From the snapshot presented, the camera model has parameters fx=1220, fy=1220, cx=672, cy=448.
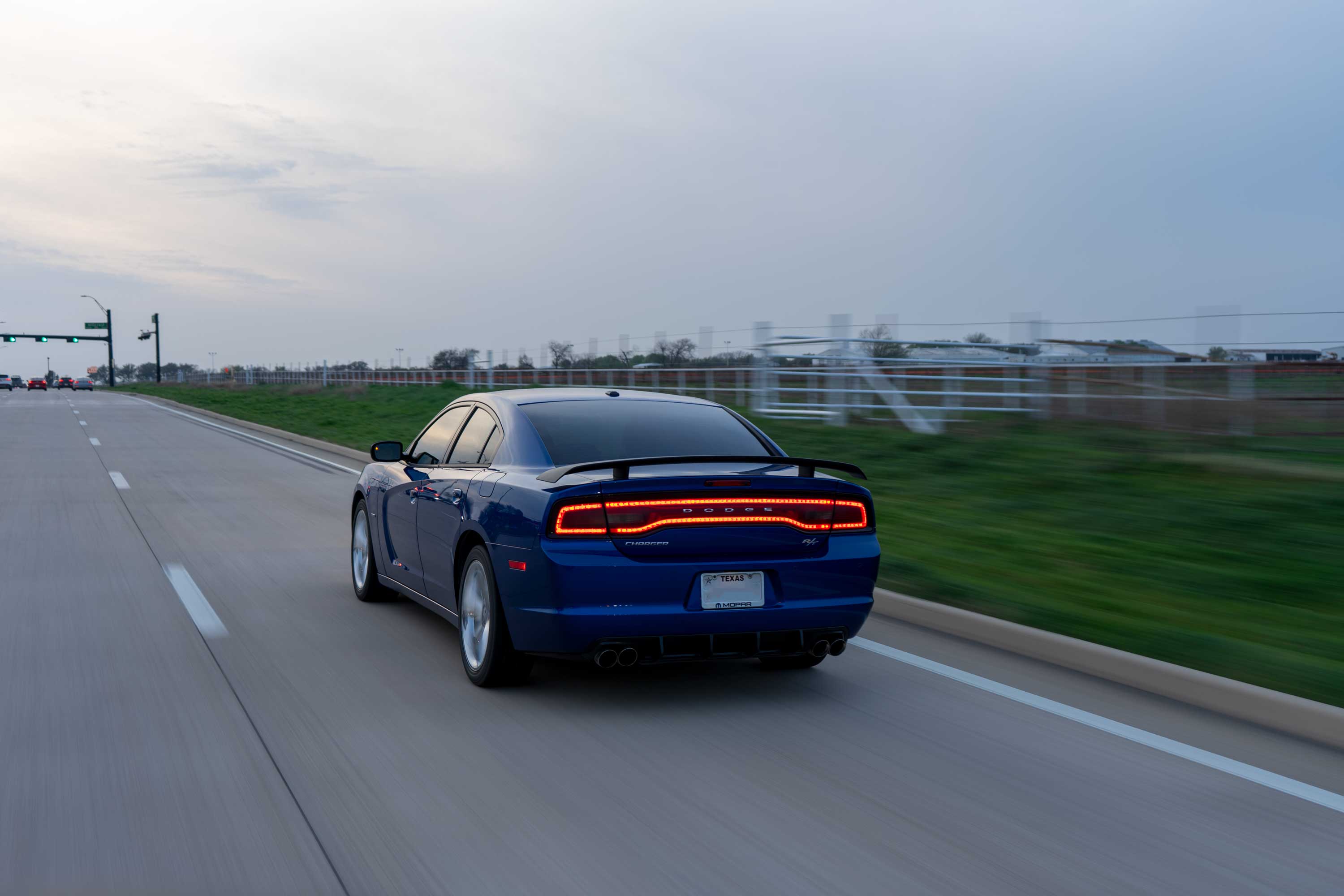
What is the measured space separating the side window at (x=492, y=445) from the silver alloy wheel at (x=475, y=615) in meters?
0.58

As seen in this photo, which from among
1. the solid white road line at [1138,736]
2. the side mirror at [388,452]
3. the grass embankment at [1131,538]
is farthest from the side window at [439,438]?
the grass embankment at [1131,538]

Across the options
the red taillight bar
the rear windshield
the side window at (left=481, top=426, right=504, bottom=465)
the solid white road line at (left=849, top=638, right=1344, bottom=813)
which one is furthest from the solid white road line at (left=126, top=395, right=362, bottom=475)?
the red taillight bar

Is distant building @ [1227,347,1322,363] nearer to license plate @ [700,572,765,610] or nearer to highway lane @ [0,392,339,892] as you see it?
license plate @ [700,572,765,610]

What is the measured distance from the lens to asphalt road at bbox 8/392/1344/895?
371cm

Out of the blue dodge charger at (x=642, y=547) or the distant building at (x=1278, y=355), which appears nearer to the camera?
the blue dodge charger at (x=642, y=547)

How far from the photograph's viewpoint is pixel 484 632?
589 cm

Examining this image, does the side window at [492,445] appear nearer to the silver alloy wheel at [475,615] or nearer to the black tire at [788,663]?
the silver alloy wheel at [475,615]

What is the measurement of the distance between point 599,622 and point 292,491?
37.1ft

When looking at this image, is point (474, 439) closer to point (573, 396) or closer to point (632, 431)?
point (573, 396)

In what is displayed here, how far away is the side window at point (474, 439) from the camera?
6.56 meters

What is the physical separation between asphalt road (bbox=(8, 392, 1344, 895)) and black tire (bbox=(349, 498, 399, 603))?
1.32 feet

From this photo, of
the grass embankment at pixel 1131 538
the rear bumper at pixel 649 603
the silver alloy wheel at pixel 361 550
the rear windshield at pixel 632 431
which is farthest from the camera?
the silver alloy wheel at pixel 361 550

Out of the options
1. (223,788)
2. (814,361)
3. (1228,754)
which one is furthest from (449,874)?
(814,361)

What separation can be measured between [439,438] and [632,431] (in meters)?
1.61
